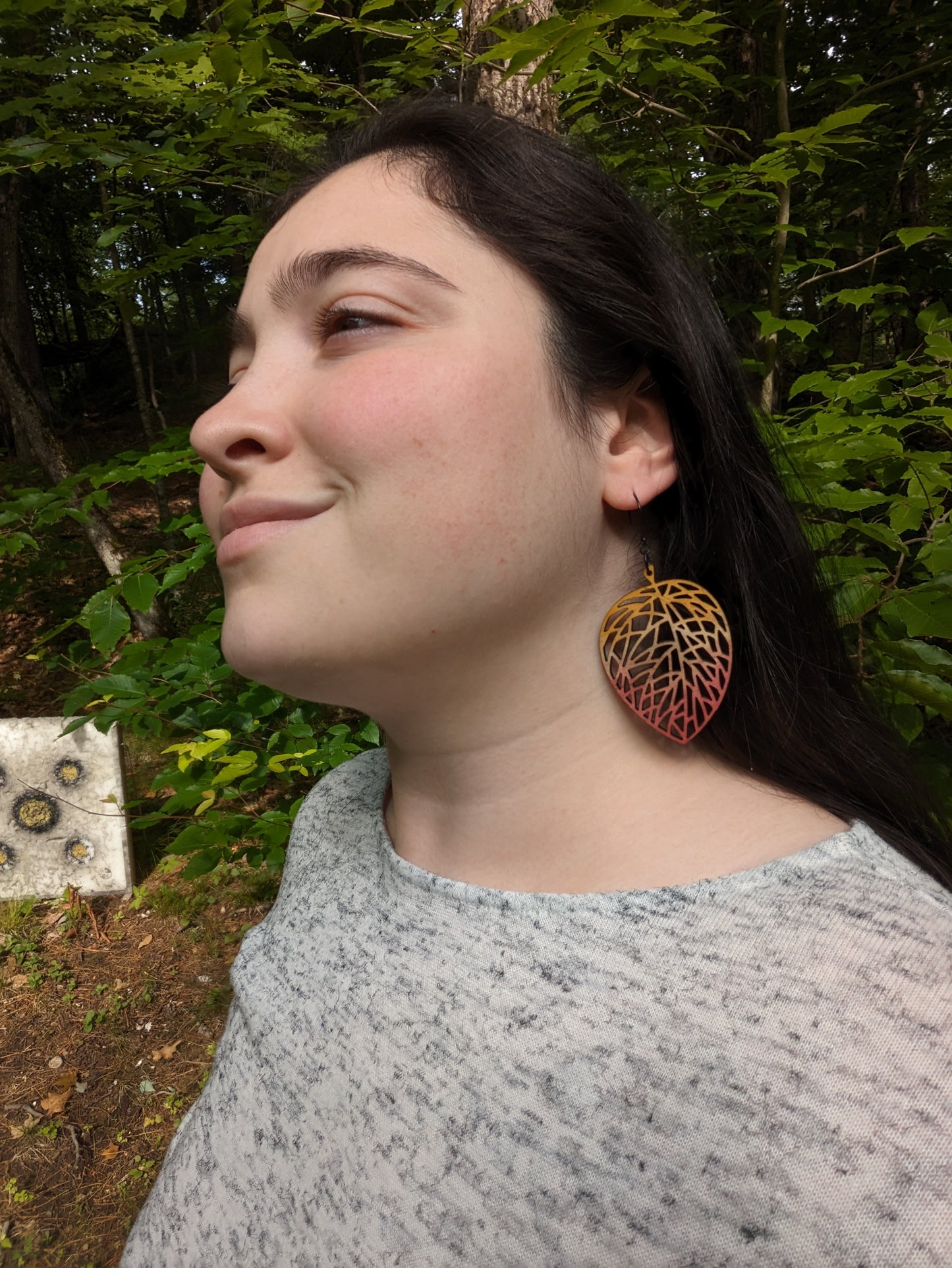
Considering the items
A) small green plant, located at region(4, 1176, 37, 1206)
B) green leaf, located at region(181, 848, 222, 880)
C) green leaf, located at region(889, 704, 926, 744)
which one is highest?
green leaf, located at region(889, 704, 926, 744)

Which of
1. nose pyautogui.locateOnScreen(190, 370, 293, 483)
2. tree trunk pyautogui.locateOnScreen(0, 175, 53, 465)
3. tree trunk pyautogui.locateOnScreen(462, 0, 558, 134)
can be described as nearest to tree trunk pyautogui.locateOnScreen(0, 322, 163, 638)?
tree trunk pyautogui.locateOnScreen(0, 175, 53, 465)

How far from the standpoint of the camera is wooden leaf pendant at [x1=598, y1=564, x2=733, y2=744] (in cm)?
105

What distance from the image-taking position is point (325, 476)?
0.96 meters

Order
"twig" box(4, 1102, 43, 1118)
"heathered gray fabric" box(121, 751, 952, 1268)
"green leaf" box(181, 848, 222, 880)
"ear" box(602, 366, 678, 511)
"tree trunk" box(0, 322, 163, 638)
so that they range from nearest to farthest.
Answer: "heathered gray fabric" box(121, 751, 952, 1268) < "ear" box(602, 366, 678, 511) < "green leaf" box(181, 848, 222, 880) < "twig" box(4, 1102, 43, 1118) < "tree trunk" box(0, 322, 163, 638)

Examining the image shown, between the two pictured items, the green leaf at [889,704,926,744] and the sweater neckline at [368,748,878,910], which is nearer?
the sweater neckline at [368,748,878,910]

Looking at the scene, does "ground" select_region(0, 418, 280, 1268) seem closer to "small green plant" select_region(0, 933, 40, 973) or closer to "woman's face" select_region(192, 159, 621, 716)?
"small green plant" select_region(0, 933, 40, 973)

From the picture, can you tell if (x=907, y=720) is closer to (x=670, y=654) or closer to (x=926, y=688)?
(x=926, y=688)

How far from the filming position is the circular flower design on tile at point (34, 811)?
3.79m

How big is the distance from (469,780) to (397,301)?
682 mm

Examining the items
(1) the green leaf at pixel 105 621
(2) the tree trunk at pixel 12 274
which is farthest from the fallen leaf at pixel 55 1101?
(2) the tree trunk at pixel 12 274

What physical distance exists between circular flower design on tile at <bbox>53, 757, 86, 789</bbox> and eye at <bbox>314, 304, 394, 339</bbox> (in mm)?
3410

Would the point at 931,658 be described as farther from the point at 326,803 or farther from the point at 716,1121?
the point at 326,803

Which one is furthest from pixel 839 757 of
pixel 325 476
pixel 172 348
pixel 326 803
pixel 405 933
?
Answer: pixel 172 348

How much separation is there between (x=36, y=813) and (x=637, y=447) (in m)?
3.84
